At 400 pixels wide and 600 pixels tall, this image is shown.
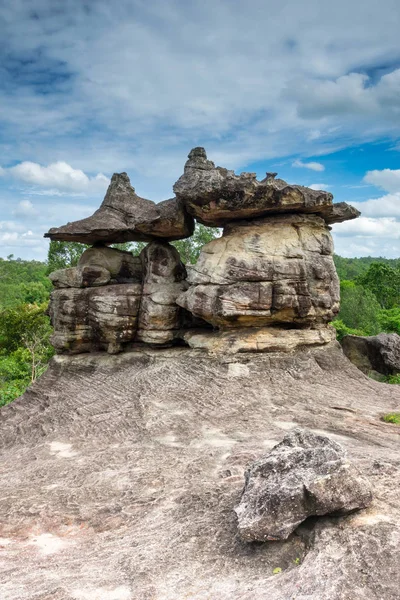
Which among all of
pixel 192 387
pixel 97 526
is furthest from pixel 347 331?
pixel 97 526

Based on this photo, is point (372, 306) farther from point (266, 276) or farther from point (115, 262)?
point (115, 262)

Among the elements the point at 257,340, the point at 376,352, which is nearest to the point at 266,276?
the point at 257,340

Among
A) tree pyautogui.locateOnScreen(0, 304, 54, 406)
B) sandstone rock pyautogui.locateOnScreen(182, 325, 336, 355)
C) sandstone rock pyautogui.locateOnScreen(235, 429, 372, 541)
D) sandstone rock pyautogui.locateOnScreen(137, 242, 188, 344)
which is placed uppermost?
sandstone rock pyautogui.locateOnScreen(137, 242, 188, 344)

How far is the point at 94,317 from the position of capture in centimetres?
1498

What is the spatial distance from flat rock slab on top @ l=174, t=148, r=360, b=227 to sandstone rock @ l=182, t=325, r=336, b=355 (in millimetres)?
3527

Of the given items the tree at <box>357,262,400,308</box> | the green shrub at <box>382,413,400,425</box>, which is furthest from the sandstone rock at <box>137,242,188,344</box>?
the tree at <box>357,262,400,308</box>

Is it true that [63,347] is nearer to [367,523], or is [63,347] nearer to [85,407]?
[85,407]

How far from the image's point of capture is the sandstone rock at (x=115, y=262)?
1593 cm

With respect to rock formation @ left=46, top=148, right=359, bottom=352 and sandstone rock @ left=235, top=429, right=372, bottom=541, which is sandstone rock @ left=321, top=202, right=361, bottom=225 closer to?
rock formation @ left=46, top=148, right=359, bottom=352

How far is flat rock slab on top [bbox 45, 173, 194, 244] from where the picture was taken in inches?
575

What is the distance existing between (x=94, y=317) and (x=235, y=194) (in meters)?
6.15

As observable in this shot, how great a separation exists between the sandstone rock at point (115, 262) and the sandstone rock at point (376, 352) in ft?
29.7

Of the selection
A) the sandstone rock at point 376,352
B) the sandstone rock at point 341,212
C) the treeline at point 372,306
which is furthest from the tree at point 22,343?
the sandstone rock at point 341,212

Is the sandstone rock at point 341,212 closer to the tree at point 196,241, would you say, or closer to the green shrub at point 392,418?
the green shrub at point 392,418
